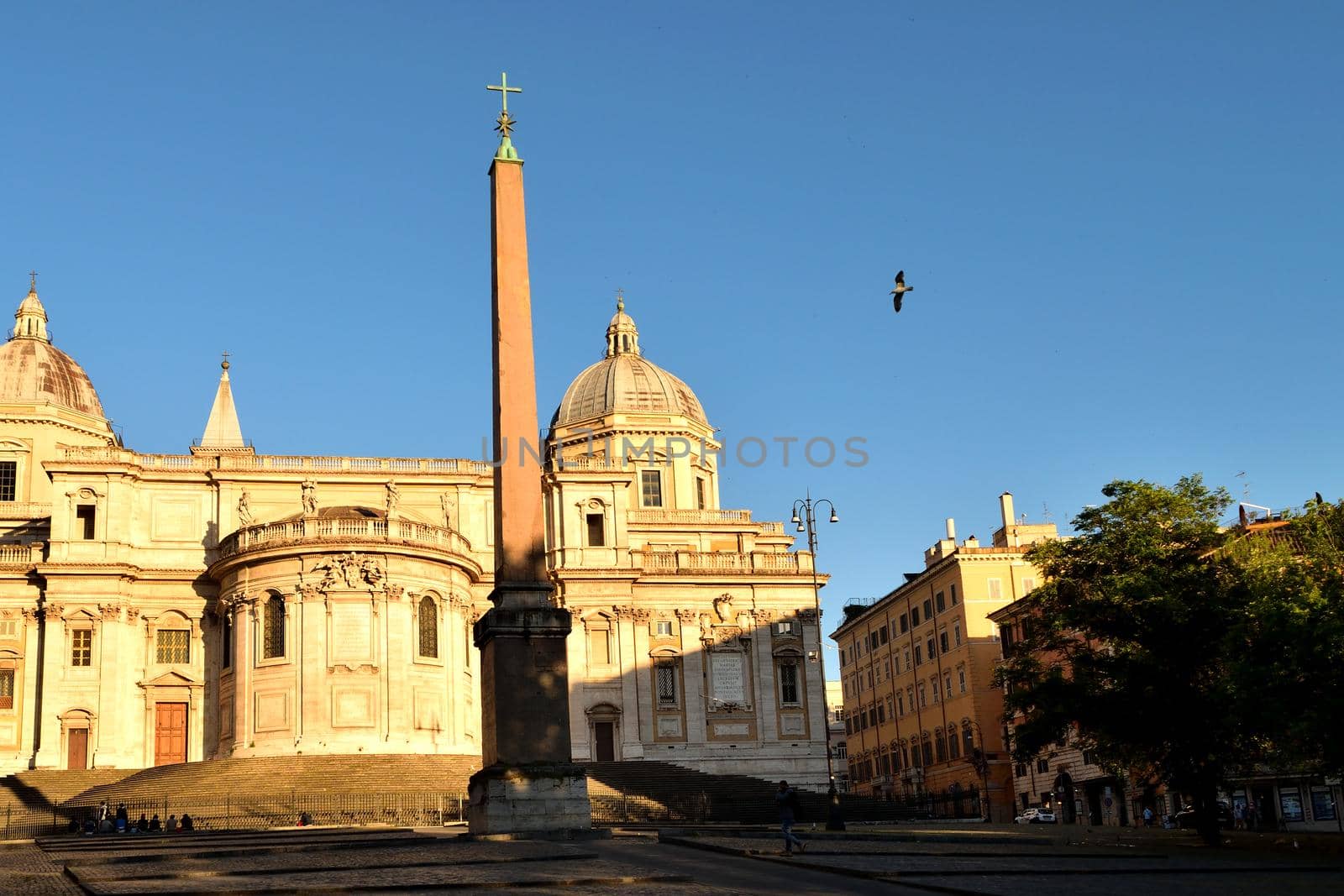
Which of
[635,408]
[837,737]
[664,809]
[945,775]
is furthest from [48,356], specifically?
[837,737]

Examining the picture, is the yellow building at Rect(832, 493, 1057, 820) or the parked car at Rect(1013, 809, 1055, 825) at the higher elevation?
the yellow building at Rect(832, 493, 1057, 820)

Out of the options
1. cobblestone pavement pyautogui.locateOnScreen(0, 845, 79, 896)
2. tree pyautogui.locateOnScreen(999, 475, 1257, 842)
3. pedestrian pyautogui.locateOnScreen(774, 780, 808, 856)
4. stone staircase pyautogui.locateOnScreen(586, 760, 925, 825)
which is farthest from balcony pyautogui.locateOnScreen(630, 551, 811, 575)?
pedestrian pyautogui.locateOnScreen(774, 780, 808, 856)

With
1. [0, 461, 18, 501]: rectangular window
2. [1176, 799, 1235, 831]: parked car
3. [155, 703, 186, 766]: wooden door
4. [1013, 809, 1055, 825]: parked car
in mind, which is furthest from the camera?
[0, 461, 18, 501]: rectangular window

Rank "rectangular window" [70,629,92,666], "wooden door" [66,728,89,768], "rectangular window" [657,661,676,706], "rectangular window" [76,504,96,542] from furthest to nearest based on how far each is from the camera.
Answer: "rectangular window" [657,661,676,706] → "rectangular window" [76,504,96,542] → "rectangular window" [70,629,92,666] → "wooden door" [66,728,89,768]

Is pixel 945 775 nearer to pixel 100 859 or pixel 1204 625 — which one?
pixel 1204 625

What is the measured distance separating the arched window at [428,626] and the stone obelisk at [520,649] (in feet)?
88.5

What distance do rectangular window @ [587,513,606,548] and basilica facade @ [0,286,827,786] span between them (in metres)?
0.07

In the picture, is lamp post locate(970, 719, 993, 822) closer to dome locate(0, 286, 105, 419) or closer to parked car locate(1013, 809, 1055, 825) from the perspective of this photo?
parked car locate(1013, 809, 1055, 825)

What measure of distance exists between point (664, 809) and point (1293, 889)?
28300 millimetres

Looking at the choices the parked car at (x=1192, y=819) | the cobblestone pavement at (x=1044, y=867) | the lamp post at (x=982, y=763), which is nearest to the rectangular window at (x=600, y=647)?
the lamp post at (x=982, y=763)

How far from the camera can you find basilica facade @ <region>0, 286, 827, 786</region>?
5394 cm

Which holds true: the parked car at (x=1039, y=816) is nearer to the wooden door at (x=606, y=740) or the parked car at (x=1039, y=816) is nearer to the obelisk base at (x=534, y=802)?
the wooden door at (x=606, y=740)

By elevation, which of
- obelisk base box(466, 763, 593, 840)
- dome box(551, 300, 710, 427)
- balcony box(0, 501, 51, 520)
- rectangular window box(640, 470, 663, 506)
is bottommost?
obelisk base box(466, 763, 593, 840)

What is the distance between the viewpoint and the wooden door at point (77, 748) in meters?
55.9
